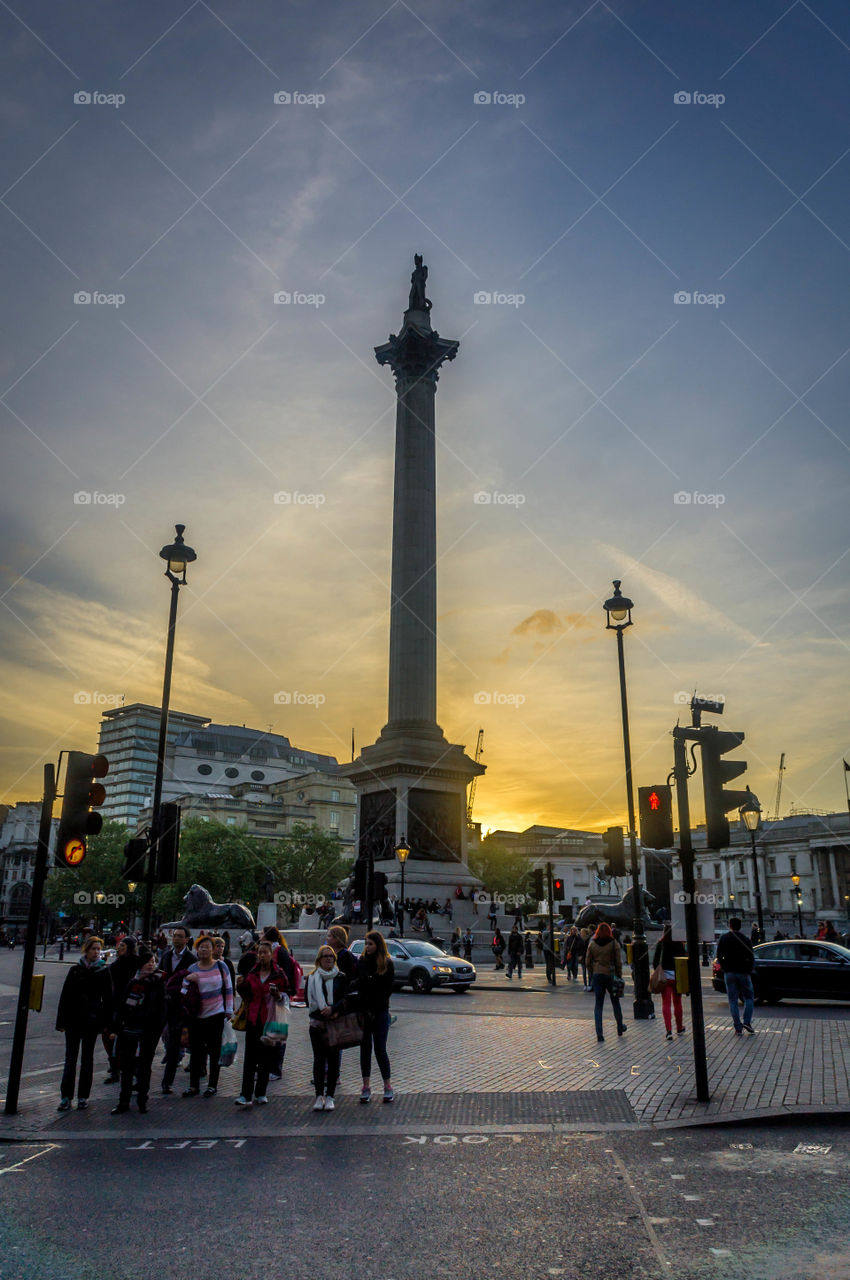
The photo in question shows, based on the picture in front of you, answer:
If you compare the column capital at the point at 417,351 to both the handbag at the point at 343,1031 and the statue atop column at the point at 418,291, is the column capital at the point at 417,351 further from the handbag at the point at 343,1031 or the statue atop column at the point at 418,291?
the handbag at the point at 343,1031

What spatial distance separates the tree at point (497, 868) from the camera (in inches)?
4265

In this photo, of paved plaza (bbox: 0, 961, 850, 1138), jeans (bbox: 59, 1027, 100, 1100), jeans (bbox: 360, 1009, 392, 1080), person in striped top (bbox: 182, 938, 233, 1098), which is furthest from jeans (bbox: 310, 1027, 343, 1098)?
jeans (bbox: 59, 1027, 100, 1100)

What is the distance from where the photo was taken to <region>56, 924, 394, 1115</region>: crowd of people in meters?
10.5

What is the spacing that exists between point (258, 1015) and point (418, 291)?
51.1m

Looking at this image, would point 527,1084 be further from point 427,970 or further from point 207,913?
point 207,913

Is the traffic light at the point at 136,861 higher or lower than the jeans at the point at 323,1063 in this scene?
higher

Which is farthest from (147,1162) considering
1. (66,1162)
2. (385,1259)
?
(385,1259)

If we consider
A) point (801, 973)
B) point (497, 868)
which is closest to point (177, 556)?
point (801, 973)

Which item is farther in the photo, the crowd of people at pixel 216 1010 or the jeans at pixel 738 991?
the jeans at pixel 738 991

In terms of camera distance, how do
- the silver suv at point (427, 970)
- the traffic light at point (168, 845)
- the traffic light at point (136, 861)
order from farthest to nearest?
1. the silver suv at point (427, 970)
2. the traffic light at point (136, 861)
3. the traffic light at point (168, 845)

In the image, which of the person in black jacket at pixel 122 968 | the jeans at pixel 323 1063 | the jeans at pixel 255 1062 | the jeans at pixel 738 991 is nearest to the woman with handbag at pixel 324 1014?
the jeans at pixel 323 1063

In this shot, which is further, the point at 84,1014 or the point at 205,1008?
the point at 205,1008

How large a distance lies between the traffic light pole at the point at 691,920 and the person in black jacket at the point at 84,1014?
22.4 feet

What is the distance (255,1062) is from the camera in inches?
428
